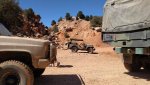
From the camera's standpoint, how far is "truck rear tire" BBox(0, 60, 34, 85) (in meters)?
8.42

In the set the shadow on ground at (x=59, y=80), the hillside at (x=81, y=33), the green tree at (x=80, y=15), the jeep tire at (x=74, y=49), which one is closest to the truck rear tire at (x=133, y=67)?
the shadow on ground at (x=59, y=80)

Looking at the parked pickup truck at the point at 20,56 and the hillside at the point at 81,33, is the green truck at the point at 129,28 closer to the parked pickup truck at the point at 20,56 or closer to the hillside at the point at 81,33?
Answer: the parked pickup truck at the point at 20,56

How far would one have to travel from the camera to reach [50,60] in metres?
8.95

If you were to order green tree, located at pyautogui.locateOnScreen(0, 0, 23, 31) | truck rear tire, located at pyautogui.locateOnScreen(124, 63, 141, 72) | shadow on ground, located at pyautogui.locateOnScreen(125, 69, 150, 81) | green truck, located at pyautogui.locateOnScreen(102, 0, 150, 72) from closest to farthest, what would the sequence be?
green truck, located at pyautogui.locateOnScreen(102, 0, 150, 72) < shadow on ground, located at pyautogui.locateOnScreen(125, 69, 150, 81) < truck rear tire, located at pyautogui.locateOnScreen(124, 63, 141, 72) < green tree, located at pyautogui.locateOnScreen(0, 0, 23, 31)

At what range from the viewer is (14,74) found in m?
8.49

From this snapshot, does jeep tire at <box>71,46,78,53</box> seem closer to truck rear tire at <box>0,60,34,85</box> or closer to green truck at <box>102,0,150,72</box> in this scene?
green truck at <box>102,0,150,72</box>

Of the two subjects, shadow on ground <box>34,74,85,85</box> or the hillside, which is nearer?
shadow on ground <box>34,74,85,85</box>

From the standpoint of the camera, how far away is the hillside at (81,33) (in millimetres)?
47875

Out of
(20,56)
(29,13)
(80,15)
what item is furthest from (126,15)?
(80,15)

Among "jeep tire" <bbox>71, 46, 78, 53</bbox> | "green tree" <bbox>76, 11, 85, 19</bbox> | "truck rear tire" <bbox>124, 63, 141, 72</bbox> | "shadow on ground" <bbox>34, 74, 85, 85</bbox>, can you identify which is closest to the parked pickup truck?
"shadow on ground" <bbox>34, 74, 85, 85</bbox>

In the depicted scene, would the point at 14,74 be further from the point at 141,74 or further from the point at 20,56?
the point at 141,74

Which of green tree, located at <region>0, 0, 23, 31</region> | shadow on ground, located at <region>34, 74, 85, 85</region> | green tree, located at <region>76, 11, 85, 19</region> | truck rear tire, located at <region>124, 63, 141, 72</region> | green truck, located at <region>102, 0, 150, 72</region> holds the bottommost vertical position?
shadow on ground, located at <region>34, 74, 85, 85</region>

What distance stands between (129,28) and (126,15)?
0.49m

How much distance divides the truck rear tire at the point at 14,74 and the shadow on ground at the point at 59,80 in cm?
207
